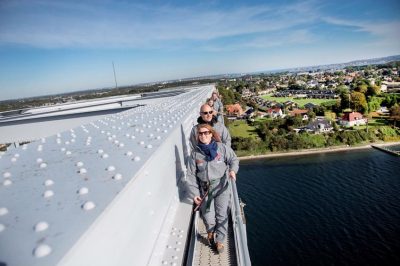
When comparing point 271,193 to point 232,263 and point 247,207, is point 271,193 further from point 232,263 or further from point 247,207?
point 232,263

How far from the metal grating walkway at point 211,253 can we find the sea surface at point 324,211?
13.1 meters

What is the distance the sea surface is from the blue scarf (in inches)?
530

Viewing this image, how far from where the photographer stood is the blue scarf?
2.41m

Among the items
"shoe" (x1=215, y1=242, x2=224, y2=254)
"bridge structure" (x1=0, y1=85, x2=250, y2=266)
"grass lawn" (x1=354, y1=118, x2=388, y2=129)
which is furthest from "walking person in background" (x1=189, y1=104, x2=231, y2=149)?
"grass lawn" (x1=354, y1=118, x2=388, y2=129)

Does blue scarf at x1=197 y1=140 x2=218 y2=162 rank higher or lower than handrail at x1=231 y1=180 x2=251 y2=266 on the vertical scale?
higher

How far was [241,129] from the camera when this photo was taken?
39250 millimetres

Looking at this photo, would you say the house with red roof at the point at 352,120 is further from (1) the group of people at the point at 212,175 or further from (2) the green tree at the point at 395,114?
(1) the group of people at the point at 212,175

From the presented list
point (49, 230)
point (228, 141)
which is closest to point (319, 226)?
point (228, 141)

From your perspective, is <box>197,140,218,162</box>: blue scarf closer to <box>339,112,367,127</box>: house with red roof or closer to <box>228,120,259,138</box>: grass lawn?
<box>228,120,259,138</box>: grass lawn

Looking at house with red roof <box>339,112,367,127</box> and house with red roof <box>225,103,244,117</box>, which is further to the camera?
house with red roof <box>225,103,244,117</box>

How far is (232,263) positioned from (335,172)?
25762 millimetres

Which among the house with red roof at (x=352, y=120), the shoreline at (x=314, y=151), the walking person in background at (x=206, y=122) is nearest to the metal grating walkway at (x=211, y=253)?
the walking person in background at (x=206, y=122)

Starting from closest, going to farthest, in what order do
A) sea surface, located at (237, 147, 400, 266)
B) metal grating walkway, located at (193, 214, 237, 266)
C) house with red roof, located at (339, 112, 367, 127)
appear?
1. metal grating walkway, located at (193, 214, 237, 266)
2. sea surface, located at (237, 147, 400, 266)
3. house with red roof, located at (339, 112, 367, 127)

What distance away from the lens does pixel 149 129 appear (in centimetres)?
298
